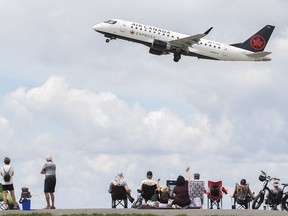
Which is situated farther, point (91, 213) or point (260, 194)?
point (260, 194)

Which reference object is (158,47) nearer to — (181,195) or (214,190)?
(214,190)

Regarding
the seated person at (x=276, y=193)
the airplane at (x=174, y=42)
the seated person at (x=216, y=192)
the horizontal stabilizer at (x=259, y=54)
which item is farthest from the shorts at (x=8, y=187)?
the horizontal stabilizer at (x=259, y=54)

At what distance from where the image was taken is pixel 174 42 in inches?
2891

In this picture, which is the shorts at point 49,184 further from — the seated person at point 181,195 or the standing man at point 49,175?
the seated person at point 181,195

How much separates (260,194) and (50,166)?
7488 mm


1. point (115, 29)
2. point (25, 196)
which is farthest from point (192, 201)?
point (115, 29)

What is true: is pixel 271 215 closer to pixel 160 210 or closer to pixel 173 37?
pixel 160 210

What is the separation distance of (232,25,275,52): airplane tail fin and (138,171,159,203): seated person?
51.2m

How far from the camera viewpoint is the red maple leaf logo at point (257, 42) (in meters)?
84.5

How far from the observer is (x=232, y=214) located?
2878cm

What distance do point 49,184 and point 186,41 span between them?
44.4m

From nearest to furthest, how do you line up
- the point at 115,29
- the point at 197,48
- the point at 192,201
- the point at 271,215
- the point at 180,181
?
the point at 271,215 < the point at 180,181 < the point at 192,201 < the point at 115,29 < the point at 197,48

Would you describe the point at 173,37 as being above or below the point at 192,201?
above

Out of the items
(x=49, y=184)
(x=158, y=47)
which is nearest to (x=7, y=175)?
(x=49, y=184)
